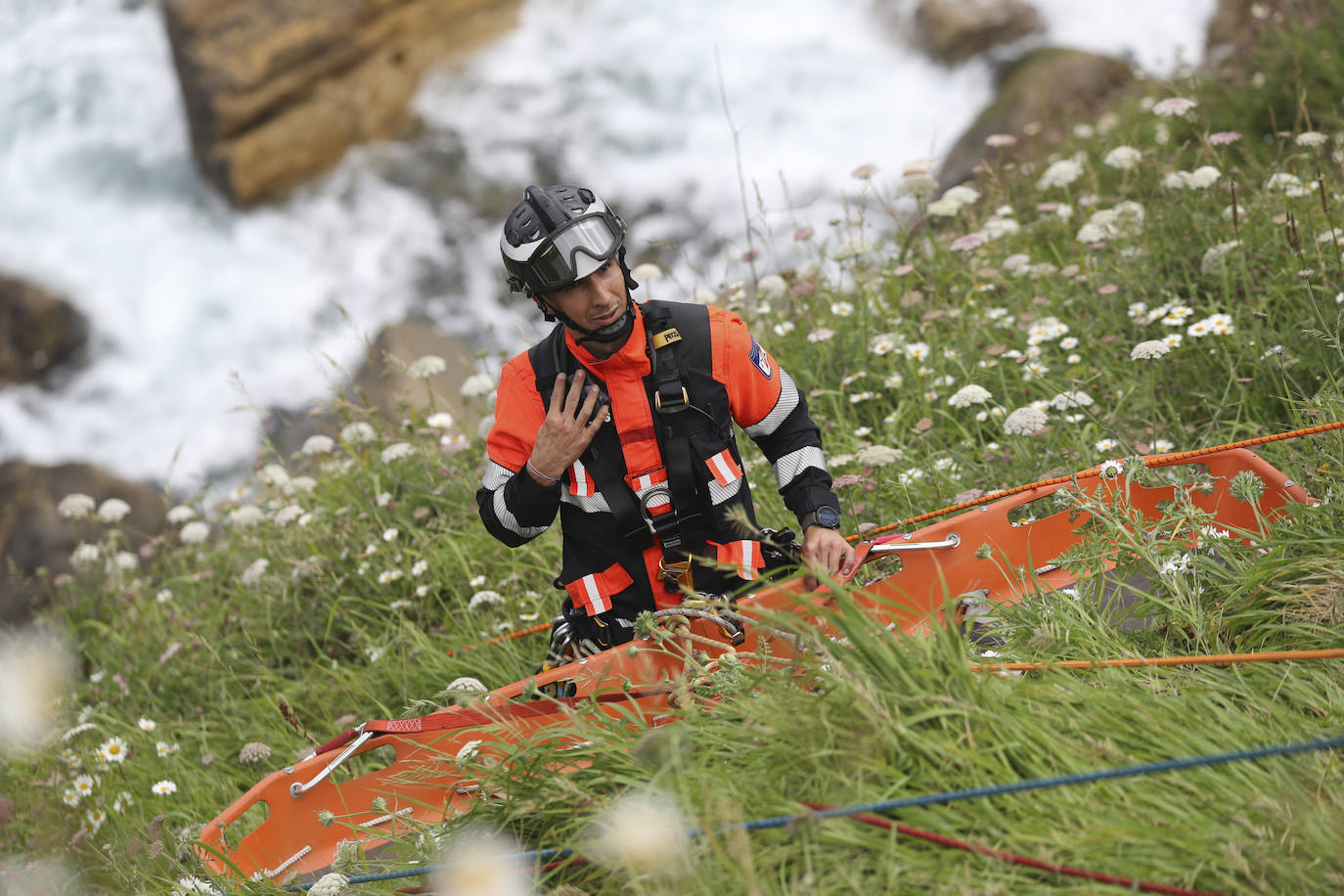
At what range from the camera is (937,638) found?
6.80 ft

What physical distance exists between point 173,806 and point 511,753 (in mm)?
2207

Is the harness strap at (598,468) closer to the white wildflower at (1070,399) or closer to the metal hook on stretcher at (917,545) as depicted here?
the metal hook on stretcher at (917,545)

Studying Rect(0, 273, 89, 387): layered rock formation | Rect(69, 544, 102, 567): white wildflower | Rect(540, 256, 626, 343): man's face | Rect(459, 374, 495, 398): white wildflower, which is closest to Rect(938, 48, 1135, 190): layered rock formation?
Rect(459, 374, 495, 398): white wildflower

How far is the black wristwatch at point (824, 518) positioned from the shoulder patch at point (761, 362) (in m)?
0.42

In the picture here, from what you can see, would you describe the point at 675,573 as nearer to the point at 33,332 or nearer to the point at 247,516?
the point at 247,516

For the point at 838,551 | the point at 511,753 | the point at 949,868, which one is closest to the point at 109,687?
the point at 511,753

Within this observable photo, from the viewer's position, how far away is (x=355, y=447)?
5.40m

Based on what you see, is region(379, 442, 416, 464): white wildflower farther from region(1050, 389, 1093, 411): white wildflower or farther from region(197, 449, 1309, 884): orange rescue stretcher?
region(1050, 389, 1093, 411): white wildflower

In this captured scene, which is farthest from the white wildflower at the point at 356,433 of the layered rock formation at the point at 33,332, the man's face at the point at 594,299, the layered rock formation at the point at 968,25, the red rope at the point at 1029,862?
the layered rock formation at the point at 968,25

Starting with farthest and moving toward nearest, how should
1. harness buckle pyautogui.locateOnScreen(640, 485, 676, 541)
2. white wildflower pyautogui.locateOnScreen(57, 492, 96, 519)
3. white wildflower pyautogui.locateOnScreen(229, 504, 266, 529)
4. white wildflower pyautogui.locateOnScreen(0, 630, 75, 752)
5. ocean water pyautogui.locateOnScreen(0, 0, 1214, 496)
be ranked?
ocean water pyautogui.locateOnScreen(0, 0, 1214, 496), white wildflower pyautogui.locateOnScreen(57, 492, 96, 519), white wildflower pyautogui.locateOnScreen(229, 504, 266, 529), white wildflower pyautogui.locateOnScreen(0, 630, 75, 752), harness buckle pyautogui.locateOnScreen(640, 485, 676, 541)

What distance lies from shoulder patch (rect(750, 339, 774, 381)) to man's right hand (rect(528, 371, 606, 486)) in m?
0.48

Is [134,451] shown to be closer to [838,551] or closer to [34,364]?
[34,364]

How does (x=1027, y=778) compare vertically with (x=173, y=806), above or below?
above

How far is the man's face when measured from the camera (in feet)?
8.87
